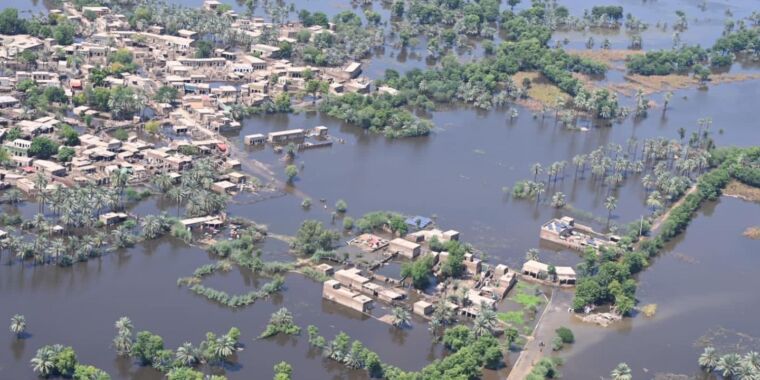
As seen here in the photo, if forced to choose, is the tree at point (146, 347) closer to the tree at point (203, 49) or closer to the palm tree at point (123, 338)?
the palm tree at point (123, 338)

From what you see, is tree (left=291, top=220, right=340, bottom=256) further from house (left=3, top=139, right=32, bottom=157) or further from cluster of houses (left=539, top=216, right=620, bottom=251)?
house (left=3, top=139, right=32, bottom=157)

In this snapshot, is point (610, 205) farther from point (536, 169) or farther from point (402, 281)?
point (402, 281)

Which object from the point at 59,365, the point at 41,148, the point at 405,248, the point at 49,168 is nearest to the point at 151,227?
the point at 49,168

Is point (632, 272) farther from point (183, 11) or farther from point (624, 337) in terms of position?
point (183, 11)

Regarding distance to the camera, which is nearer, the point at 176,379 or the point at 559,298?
the point at 176,379

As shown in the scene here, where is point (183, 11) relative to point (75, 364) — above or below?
above

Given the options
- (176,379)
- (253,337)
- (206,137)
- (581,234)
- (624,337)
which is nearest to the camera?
(176,379)

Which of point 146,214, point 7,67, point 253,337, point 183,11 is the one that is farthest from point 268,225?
point 183,11

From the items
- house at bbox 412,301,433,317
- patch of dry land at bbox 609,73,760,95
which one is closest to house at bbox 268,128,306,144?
house at bbox 412,301,433,317
